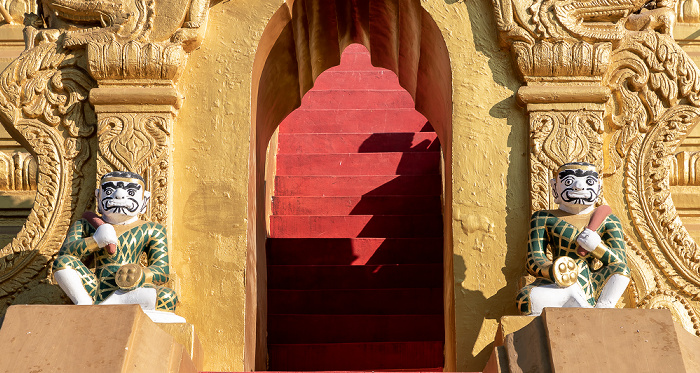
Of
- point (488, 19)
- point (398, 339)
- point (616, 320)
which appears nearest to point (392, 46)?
point (488, 19)

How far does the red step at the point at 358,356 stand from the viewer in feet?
30.5

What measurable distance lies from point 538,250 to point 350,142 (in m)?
6.21

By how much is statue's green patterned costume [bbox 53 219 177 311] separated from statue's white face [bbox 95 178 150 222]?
154mm

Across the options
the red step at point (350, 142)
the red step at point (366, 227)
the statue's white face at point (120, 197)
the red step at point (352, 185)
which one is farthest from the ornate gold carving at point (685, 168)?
the statue's white face at point (120, 197)

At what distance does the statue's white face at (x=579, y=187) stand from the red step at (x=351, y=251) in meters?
4.25

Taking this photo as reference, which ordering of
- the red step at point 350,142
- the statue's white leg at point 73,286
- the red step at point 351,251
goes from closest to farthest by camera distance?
the statue's white leg at point 73,286 → the red step at point 351,251 → the red step at point 350,142

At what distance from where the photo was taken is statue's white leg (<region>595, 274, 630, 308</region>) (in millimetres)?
A: 6055

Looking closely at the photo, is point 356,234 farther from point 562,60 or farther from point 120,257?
point 120,257

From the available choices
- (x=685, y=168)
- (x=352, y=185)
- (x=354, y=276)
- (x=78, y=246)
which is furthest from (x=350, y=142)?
(x=78, y=246)

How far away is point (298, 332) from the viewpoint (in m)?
9.60

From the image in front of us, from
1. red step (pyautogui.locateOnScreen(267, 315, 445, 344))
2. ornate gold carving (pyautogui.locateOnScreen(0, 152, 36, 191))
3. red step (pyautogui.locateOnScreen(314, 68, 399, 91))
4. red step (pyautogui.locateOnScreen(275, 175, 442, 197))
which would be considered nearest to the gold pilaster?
ornate gold carving (pyautogui.locateOnScreen(0, 152, 36, 191))

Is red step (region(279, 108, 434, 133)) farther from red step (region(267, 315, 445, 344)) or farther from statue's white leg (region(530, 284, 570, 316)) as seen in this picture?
statue's white leg (region(530, 284, 570, 316))

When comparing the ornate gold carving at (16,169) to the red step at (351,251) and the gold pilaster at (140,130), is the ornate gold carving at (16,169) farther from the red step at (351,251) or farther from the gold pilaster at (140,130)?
the red step at (351,251)

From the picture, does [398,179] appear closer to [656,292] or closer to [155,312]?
[656,292]
